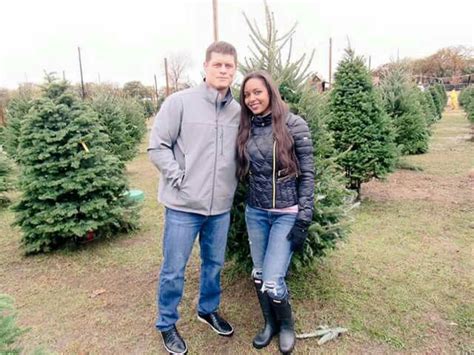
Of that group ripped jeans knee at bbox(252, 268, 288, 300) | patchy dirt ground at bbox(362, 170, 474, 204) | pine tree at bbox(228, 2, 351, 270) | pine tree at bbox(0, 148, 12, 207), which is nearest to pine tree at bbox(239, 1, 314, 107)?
pine tree at bbox(228, 2, 351, 270)

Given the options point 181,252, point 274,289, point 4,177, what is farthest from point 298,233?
point 4,177

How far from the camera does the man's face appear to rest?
8.37 ft

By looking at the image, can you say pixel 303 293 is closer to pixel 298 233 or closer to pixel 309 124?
pixel 298 233

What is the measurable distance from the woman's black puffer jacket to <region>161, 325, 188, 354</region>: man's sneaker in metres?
1.18

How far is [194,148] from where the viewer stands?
8.45 feet

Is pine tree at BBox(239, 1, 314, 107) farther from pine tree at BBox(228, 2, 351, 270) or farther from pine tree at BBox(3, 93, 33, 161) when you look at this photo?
pine tree at BBox(3, 93, 33, 161)

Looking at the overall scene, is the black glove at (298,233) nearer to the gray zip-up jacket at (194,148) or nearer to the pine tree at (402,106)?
the gray zip-up jacket at (194,148)

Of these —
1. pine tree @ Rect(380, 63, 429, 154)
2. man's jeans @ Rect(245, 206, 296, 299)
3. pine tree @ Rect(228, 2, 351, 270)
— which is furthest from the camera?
pine tree @ Rect(380, 63, 429, 154)

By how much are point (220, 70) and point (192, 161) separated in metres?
0.64

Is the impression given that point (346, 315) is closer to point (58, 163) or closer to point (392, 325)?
point (392, 325)

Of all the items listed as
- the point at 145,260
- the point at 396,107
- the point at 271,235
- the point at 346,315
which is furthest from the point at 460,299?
the point at 396,107

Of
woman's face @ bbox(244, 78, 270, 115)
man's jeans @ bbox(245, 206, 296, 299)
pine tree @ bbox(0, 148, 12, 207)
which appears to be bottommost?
pine tree @ bbox(0, 148, 12, 207)

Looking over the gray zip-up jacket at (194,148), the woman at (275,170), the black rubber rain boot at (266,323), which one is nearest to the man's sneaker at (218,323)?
the black rubber rain boot at (266,323)

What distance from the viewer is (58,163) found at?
463 centimetres
